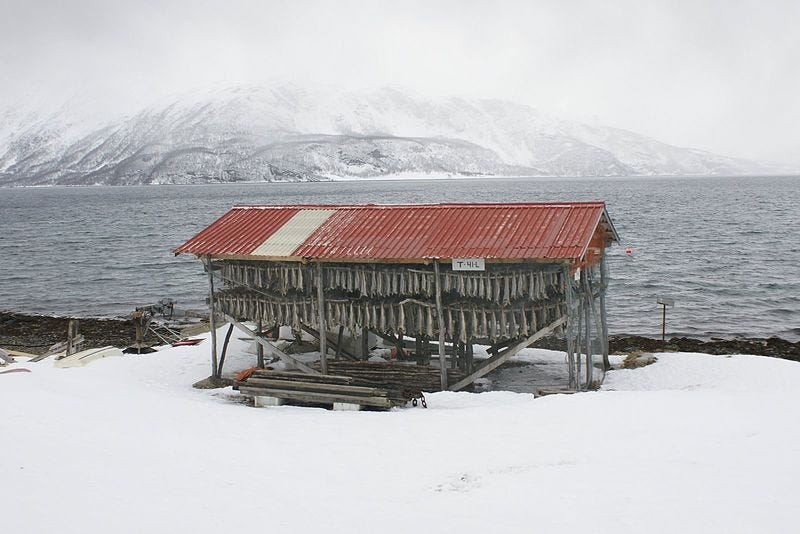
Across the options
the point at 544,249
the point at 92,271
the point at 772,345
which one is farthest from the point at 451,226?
the point at 92,271

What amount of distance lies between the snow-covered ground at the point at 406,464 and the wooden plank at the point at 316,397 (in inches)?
17.2

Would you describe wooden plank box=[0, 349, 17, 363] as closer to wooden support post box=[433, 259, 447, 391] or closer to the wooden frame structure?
the wooden frame structure

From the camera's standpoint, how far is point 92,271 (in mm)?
53719

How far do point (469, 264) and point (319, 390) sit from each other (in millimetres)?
4828

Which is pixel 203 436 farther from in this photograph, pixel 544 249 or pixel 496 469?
pixel 544 249

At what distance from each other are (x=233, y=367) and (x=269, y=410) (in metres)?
6.62

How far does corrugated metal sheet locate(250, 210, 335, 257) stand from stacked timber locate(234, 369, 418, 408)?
3.40 m

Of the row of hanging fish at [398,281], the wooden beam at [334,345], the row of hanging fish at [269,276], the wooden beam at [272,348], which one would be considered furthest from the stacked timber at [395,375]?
the row of hanging fish at [269,276]

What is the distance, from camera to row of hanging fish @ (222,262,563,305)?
62.1 ft

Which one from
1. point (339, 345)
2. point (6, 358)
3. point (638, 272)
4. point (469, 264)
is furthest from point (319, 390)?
point (638, 272)

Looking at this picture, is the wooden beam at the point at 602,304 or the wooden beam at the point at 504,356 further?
the wooden beam at the point at 602,304

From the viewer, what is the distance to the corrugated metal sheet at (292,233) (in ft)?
67.1

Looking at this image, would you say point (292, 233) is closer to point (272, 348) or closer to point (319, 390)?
point (272, 348)

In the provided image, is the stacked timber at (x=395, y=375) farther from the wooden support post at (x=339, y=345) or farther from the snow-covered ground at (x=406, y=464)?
the snow-covered ground at (x=406, y=464)
